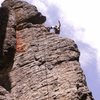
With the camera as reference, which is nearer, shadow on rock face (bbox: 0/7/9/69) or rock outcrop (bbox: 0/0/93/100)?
rock outcrop (bbox: 0/0/93/100)

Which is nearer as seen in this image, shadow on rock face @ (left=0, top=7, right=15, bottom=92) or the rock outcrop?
the rock outcrop

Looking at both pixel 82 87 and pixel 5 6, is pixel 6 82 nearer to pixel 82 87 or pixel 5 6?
pixel 82 87

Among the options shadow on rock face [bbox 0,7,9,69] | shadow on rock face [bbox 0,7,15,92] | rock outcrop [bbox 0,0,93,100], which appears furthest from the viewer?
shadow on rock face [bbox 0,7,9,69]

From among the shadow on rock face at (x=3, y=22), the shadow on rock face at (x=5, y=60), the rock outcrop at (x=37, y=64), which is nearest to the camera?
the rock outcrop at (x=37, y=64)

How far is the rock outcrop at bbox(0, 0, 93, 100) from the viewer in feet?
89.4

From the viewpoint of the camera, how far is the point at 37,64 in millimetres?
29547

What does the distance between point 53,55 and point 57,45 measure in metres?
1.30

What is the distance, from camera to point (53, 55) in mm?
30219

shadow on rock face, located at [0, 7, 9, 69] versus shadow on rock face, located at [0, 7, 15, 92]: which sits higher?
shadow on rock face, located at [0, 7, 9, 69]

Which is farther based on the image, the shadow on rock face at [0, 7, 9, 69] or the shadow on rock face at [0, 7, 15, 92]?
the shadow on rock face at [0, 7, 9, 69]

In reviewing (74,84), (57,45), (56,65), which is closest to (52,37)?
(57,45)

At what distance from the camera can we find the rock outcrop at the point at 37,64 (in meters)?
27.2

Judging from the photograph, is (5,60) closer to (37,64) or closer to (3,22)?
(37,64)

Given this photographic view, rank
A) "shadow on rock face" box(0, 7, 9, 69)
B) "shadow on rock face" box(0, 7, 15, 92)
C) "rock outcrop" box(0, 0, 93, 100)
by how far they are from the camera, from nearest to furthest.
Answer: "rock outcrop" box(0, 0, 93, 100) → "shadow on rock face" box(0, 7, 15, 92) → "shadow on rock face" box(0, 7, 9, 69)
